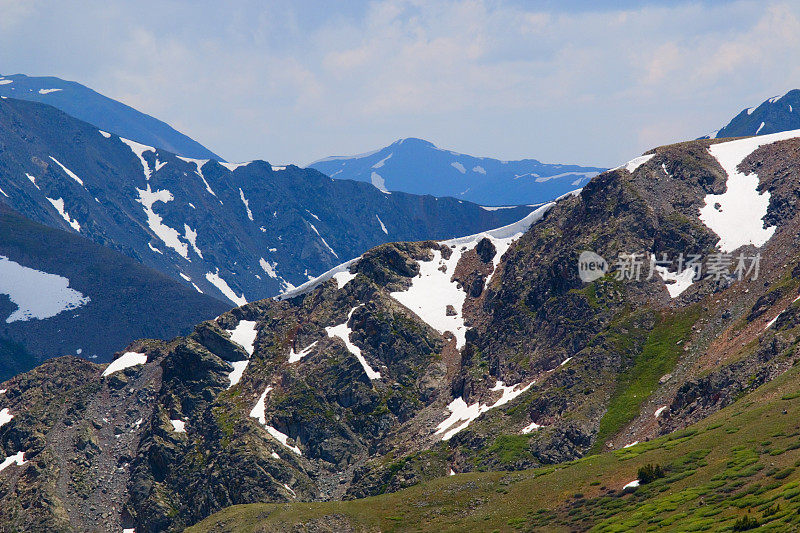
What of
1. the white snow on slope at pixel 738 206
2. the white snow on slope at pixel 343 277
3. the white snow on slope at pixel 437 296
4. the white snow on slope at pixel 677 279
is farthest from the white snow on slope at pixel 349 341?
the white snow on slope at pixel 738 206

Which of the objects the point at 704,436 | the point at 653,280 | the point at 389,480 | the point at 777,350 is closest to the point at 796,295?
the point at 777,350

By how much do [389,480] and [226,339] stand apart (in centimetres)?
7044

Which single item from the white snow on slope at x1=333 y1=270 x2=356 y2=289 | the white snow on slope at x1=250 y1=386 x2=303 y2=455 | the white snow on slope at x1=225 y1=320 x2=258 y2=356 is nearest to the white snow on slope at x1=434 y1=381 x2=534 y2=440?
the white snow on slope at x1=250 y1=386 x2=303 y2=455

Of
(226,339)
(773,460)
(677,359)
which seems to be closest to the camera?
(773,460)

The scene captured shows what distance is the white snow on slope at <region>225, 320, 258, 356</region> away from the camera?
7338 inches

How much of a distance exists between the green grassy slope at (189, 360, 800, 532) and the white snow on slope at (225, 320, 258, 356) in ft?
260

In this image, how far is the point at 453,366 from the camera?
162 m

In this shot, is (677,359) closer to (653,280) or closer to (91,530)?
Answer: (653,280)

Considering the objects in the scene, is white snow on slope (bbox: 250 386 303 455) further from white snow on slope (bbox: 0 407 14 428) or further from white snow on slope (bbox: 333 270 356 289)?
white snow on slope (bbox: 0 407 14 428)

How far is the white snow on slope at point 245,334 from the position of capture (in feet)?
611

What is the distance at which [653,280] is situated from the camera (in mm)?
143250

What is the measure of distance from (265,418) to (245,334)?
39990 mm

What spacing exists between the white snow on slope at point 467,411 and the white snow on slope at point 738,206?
4742cm

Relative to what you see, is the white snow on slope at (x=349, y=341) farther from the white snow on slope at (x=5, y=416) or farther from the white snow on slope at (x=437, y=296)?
the white snow on slope at (x=5, y=416)
